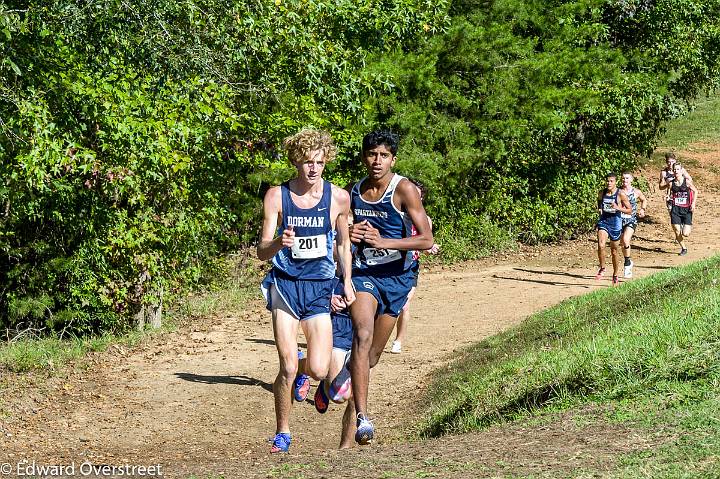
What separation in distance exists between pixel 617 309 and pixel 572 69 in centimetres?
1080

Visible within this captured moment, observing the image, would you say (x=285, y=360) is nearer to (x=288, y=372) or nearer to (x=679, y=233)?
(x=288, y=372)

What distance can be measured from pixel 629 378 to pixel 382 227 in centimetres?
200

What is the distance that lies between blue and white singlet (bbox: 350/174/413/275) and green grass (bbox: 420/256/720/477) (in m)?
1.32

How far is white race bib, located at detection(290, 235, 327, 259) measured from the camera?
721 cm

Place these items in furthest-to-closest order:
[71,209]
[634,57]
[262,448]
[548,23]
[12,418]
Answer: [634,57] → [548,23] → [71,209] → [12,418] → [262,448]

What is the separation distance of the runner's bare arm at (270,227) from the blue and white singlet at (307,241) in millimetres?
45

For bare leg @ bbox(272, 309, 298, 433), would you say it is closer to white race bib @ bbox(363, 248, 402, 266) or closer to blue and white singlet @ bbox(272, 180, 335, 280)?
blue and white singlet @ bbox(272, 180, 335, 280)

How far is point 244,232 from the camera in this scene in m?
18.2

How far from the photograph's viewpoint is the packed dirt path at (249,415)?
5.83 m

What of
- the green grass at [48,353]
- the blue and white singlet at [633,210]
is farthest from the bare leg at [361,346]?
the blue and white singlet at [633,210]

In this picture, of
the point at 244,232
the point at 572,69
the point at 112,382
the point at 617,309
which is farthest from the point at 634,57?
the point at 112,382

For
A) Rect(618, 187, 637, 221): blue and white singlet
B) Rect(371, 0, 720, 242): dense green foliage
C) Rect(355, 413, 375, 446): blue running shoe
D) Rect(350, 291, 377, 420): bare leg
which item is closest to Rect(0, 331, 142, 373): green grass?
Rect(350, 291, 377, 420): bare leg

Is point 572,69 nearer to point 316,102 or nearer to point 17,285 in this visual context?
point 316,102

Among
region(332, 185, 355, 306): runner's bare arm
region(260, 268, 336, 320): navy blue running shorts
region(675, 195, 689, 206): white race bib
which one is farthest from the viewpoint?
region(675, 195, 689, 206): white race bib
